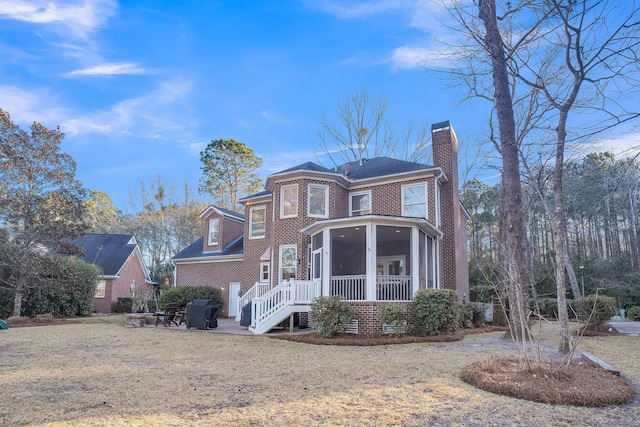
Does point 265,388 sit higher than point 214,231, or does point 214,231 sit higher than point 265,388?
point 214,231

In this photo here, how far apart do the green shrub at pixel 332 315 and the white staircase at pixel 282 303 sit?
119 cm

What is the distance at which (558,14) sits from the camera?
321 inches

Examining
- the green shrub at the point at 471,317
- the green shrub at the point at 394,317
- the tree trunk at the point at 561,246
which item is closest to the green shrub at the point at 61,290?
the green shrub at the point at 394,317

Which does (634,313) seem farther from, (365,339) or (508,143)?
(365,339)

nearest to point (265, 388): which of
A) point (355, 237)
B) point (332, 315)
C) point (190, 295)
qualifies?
point (332, 315)

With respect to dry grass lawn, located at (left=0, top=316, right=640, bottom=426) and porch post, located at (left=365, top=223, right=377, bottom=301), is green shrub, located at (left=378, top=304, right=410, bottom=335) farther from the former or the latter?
dry grass lawn, located at (left=0, top=316, right=640, bottom=426)

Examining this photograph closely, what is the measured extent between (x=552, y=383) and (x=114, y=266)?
2699cm

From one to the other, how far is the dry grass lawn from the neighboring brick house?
16.8 metres

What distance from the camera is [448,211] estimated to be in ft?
51.7

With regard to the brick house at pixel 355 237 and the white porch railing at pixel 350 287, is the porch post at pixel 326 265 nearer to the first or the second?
the brick house at pixel 355 237

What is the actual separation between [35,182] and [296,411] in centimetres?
1847

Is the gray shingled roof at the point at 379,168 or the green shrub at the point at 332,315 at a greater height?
the gray shingled roof at the point at 379,168

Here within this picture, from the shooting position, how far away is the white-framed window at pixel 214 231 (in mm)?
21250

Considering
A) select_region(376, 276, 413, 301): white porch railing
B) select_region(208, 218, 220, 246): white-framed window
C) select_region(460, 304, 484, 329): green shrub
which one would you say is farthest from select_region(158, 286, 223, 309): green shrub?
select_region(460, 304, 484, 329): green shrub
